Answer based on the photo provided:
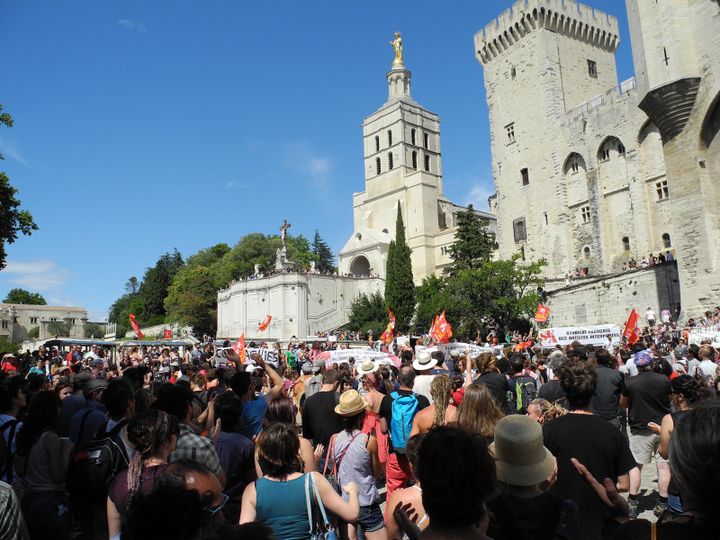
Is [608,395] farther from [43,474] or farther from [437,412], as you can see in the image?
[43,474]

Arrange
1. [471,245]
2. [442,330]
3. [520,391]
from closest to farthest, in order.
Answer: [520,391], [442,330], [471,245]

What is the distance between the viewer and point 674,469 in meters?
2.08

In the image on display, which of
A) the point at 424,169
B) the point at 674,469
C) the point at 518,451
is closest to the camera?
the point at 674,469

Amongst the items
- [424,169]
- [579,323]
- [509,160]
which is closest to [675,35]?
[579,323]

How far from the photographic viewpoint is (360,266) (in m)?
65.9

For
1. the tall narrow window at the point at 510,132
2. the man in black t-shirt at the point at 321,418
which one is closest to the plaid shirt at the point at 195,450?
the man in black t-shirt at the point at 321,418

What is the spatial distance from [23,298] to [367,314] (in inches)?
3453

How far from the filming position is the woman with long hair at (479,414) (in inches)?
181

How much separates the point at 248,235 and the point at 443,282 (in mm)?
48142

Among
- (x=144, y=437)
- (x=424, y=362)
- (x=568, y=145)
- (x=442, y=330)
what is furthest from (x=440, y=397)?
(x=568, y=145)

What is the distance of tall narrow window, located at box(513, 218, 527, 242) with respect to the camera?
141ft

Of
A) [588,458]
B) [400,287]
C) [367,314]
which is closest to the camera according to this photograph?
[588,458]

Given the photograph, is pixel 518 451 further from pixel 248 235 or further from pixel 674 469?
pixel 248 235

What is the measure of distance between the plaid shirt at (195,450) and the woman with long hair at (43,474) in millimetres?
1405
